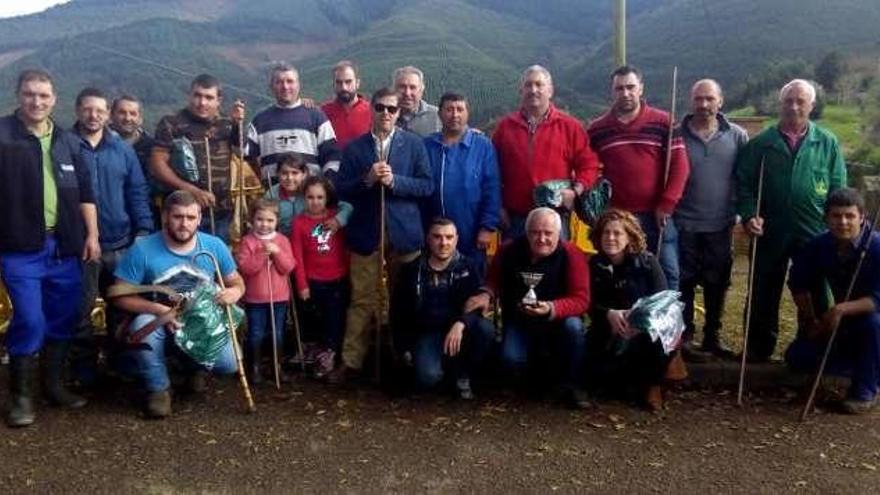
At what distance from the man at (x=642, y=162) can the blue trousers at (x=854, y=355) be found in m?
1.03

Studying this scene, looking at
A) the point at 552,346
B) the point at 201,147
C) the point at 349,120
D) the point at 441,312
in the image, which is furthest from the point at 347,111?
the point at 552,346

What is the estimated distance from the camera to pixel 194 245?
539cm

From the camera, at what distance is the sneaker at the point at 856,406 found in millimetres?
5352

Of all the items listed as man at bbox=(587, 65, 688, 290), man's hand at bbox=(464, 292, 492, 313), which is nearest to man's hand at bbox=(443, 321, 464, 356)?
man's hand at bbox=(464, 292, 492, 313)

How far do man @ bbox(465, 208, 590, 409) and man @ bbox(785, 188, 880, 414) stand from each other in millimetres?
1600

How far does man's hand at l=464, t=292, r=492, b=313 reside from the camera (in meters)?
5.52

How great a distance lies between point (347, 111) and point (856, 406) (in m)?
4.49

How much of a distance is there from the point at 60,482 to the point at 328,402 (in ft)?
5.91

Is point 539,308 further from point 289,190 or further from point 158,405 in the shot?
point 158,405

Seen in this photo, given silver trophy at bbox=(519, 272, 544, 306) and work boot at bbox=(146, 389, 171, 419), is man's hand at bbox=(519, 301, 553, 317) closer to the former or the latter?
silver trophy at bbox=(519, 272, 544, 306)

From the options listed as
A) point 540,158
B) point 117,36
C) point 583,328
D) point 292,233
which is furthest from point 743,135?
point 117,36

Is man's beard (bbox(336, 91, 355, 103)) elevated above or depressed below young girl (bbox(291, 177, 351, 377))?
above

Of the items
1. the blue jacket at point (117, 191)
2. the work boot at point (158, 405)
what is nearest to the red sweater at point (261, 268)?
the blue jacket at point (117, 191)

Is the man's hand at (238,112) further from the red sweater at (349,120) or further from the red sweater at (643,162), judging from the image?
the red sweater at (643,162)
